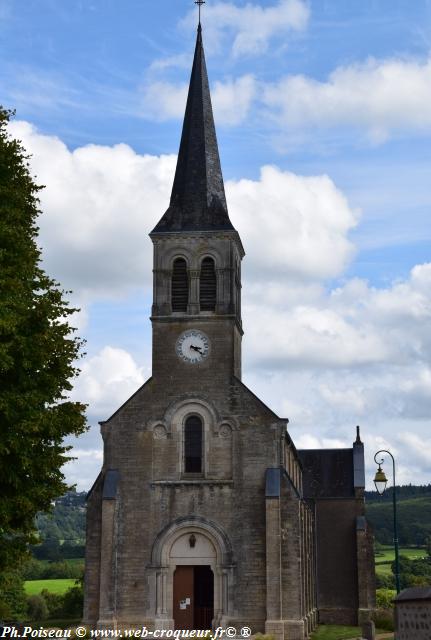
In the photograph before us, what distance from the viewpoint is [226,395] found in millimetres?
38625

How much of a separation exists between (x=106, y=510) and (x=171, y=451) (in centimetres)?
359

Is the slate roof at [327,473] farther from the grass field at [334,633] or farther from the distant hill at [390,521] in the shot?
the distant hill at [390,521]

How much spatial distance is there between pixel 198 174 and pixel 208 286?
5624 millimetres

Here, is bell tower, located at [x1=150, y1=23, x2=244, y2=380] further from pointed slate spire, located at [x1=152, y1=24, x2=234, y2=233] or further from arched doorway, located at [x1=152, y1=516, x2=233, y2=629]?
arched doorway, located at [x1=152, y1=516, x2=233, y2=629]

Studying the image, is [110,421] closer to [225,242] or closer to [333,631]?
[225,242]

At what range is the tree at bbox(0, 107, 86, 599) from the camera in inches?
782

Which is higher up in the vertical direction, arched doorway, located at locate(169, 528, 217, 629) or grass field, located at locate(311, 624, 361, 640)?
arched doorway, located at locate(169, 528, 217, 629)

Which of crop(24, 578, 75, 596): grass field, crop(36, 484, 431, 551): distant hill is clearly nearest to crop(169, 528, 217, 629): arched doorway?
crop(24, 578, 75, 596): grass field

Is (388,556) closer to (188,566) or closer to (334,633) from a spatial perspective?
(334,633)

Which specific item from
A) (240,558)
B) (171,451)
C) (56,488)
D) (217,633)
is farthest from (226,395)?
(56,488)

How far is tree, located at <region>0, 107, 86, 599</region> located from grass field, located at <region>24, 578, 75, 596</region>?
5240cm

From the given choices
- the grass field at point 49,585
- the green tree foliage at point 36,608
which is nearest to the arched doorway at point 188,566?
the green tree foliage at point 36,608

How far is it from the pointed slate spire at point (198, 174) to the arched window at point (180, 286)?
163 centimetres

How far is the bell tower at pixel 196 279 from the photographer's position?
3938 cm
